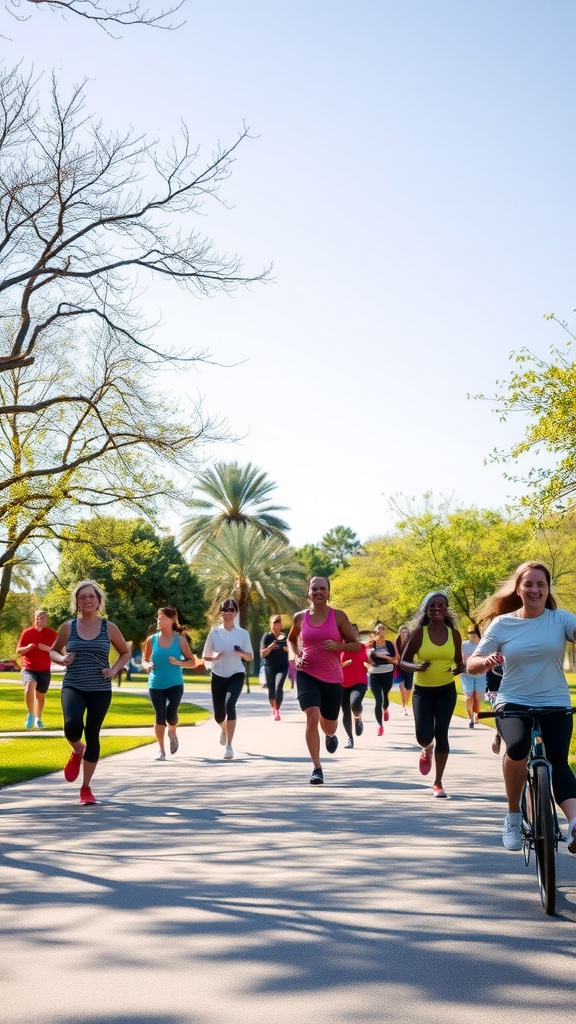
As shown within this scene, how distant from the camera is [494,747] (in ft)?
49.3

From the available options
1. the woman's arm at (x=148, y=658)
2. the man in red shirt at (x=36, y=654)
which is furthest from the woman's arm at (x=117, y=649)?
the man in red shirt at (x=36, y=654)

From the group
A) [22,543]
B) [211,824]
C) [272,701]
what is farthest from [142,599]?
[211,824]

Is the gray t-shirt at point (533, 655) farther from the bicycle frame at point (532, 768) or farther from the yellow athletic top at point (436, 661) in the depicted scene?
the yellow athletic top at point (436, 661)

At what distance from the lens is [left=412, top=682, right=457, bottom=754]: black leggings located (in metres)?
11.4

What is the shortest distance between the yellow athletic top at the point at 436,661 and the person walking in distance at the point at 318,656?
0.64 m

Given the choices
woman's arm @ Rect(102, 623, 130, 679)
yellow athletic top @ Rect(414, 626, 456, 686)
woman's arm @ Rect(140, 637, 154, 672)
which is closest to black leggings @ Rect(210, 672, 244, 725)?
woman's arm @ Rect(140, 637, 154, 672)

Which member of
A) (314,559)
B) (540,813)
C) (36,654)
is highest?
(314,559)

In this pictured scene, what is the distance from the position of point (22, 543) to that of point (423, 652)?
787 inches

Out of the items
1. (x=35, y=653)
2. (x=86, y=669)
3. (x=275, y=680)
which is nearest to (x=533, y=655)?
(x=86, y=669)

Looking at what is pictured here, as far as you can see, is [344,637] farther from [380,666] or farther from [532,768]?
[380,666]

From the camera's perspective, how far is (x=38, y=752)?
16547 millimetres

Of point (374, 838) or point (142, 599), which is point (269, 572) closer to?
point (142, 599)

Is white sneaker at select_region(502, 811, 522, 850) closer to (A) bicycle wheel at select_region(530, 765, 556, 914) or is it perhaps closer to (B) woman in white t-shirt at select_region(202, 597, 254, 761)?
(A) bicycle wheel at select_region(530, 765, 556, 914)

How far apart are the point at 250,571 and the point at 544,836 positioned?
55.1 metres
